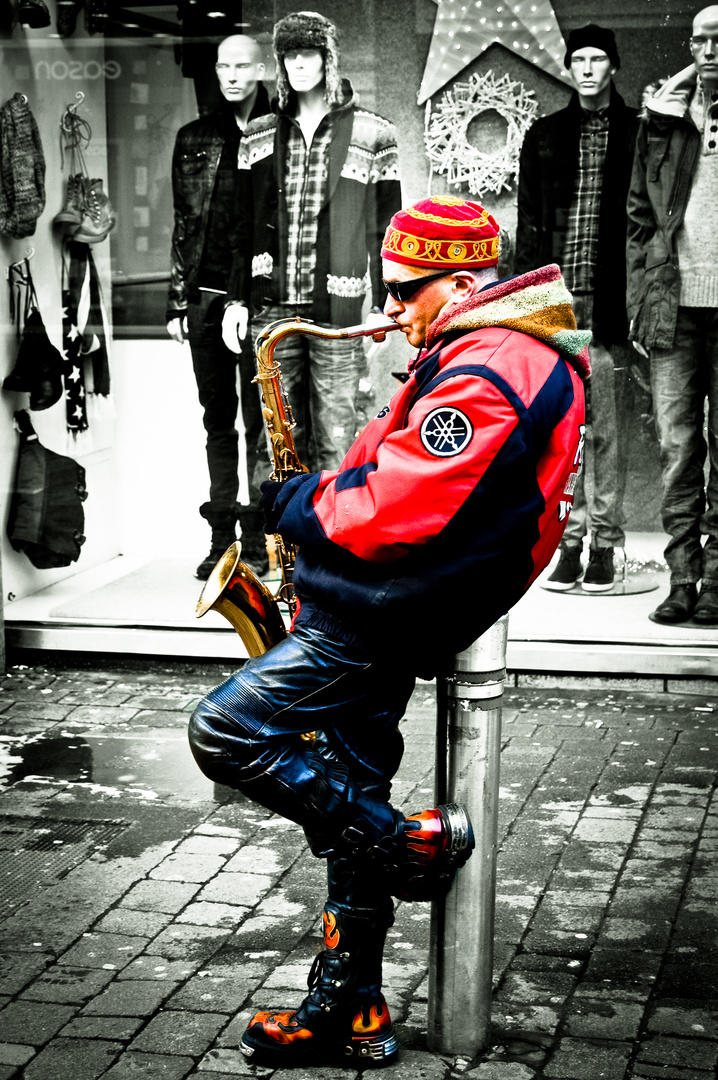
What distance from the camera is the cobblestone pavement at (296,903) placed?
141 inches

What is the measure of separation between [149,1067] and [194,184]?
4623 mm

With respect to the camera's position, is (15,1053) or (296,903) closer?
(15,1053)

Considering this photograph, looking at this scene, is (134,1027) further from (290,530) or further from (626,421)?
(626,421)

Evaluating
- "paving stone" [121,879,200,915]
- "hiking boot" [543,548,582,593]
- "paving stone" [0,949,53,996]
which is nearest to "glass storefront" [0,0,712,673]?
"hiking boot" [543,548,582,593]

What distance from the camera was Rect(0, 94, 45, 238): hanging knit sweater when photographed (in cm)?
694

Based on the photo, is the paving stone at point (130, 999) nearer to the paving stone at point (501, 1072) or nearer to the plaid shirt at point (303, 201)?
the paving stone at point (501, 1072)

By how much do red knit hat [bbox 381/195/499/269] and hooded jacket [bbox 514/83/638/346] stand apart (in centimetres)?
339

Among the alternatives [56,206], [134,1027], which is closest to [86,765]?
[134,1027]

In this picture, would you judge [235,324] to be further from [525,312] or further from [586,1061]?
[586,1061]

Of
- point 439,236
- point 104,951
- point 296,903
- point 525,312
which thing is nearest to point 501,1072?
point 296,903

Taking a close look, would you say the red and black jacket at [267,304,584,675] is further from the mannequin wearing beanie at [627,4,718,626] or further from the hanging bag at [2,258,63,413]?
the hanging bag at [2,258,63,413]

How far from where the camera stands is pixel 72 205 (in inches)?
285

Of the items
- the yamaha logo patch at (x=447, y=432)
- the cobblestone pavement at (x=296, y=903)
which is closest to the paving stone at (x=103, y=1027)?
the cobblestone pavement at (x=296, y=903)

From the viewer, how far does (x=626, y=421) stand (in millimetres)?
6922
